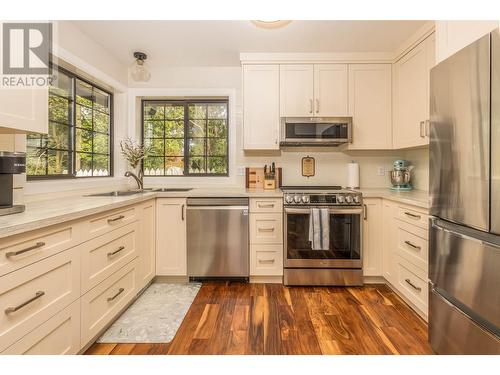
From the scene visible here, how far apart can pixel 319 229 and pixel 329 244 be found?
20 centimetres

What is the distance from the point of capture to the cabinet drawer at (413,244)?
6.43 feet

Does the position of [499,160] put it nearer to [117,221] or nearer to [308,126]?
[308,126]

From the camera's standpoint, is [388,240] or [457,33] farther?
[388,240]

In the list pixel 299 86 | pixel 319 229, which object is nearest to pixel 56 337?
pixel 319 229

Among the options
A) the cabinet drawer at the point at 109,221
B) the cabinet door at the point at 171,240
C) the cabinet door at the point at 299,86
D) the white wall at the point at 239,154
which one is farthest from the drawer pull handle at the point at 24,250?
the cabinet door at the point at 299,86

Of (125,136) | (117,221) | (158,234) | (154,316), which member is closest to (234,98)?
(125,136)

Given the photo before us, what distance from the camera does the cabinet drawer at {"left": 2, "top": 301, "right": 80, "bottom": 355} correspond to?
1149 mm

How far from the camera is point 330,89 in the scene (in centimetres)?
286

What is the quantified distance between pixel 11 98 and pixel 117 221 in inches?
36.2

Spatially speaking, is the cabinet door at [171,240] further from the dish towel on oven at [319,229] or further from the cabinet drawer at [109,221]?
the dish towel on oven at [319,229]

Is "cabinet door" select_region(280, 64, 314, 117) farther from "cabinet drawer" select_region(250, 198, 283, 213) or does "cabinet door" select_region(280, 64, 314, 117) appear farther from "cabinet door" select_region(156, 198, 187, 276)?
"cabinet door" select_region(156, 198, 187, 276)

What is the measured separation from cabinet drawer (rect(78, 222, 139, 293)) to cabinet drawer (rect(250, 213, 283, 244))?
108cm

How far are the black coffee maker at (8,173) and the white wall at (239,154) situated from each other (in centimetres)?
194

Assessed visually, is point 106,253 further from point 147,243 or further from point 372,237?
point 372,237
